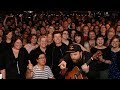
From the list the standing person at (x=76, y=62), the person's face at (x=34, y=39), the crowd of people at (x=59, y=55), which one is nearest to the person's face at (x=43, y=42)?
the crowd of people at (x=59, y=55)

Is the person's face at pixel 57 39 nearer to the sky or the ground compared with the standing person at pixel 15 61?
nearer to the sky

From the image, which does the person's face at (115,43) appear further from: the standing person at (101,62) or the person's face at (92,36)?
the person's face at (92,36)

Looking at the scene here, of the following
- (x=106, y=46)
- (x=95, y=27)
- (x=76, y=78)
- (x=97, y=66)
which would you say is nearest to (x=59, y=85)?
(x=76, y=78)

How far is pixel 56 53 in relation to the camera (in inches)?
219

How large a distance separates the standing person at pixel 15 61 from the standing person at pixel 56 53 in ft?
1.64

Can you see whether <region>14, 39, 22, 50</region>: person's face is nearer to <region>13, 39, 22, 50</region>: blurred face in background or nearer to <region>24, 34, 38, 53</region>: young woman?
<region>13, 39, 22, 50</region>: blurred face in background

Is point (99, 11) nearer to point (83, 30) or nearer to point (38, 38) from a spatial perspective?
point (83, 30)

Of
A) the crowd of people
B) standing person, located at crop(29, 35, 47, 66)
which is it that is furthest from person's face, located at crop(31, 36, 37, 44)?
standing person, located at crop(29, 35, 47, 66)

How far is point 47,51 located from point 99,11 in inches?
71.8

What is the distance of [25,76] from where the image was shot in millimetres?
5414

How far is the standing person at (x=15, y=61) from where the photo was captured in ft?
17.0

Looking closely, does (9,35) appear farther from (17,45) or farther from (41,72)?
(41,72)

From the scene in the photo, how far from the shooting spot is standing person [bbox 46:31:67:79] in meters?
5.52

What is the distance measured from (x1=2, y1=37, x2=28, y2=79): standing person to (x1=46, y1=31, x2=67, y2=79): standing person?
498 millimetres
